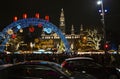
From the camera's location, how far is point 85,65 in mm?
Answer: 14781

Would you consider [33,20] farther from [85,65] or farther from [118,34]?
[118,34]

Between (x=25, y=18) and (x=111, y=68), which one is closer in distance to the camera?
(x=111, y=68)

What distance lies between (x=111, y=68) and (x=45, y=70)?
6.44 metres

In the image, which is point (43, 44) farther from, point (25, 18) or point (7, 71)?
point (7, 71)

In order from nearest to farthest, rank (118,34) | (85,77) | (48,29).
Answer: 1. (85,77)
2. (48,29)
3. (118,34)

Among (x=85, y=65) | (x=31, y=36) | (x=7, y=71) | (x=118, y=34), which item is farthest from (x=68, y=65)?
(x=31, y=36)

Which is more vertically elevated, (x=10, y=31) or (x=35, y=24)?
(x=35, y=24)

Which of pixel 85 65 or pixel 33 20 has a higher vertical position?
pixel 33 20

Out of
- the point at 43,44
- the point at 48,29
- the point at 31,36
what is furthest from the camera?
the point at 31,36

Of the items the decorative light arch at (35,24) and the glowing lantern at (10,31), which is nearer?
the decorative light arch at (35,24)

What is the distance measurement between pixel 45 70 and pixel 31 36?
150 m

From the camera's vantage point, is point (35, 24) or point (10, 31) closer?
point (10, 31)

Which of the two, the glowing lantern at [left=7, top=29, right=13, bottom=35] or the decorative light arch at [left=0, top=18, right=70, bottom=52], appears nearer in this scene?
the decorative light arch at [left=0, top=18, right=70, bottom=52]

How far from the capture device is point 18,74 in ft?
30.5
